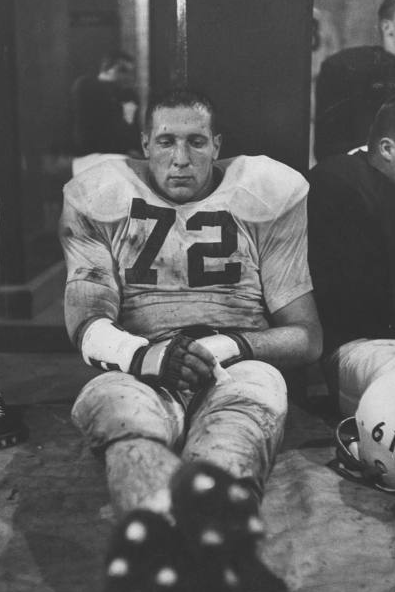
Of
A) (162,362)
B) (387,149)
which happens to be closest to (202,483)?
(162,362)

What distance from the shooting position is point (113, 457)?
3023mm

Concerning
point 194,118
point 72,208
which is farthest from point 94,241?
point 194,118

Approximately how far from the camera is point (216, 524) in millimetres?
2564

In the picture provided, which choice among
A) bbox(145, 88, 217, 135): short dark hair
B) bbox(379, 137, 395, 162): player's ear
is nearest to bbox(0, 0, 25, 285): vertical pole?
bbox(145, 88, 217, 135): short dark hair

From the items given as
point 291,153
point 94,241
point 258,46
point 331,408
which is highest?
point 258,46

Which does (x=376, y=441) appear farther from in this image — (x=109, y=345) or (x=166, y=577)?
(x=166, y=577)

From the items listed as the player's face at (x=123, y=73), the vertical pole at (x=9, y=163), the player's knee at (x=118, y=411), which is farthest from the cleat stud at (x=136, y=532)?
the player's face at (x=123, y=73)

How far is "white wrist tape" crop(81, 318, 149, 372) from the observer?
3529 mm

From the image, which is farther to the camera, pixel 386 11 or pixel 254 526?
pixel 386 11

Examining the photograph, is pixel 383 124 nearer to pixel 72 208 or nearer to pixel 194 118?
pixel 194 118

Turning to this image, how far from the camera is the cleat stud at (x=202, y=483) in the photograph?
2.60 meters

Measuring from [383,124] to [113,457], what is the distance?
2.49 meters

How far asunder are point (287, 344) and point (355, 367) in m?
0.51

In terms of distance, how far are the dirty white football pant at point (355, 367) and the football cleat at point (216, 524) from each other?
4.89 feet
